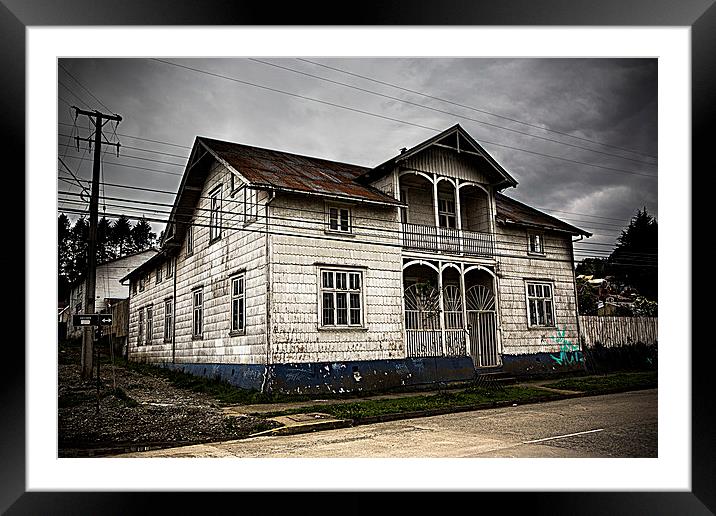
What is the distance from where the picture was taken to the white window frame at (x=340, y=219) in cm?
1185

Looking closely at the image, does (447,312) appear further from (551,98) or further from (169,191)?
(169,191)

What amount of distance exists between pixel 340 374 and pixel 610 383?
5.27 metres

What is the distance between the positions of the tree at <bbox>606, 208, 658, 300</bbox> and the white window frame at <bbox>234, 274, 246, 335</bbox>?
23.4 ft

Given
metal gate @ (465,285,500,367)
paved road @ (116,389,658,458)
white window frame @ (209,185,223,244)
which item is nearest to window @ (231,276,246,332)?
white window frame @ (209,185,223,244)

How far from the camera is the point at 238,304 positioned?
1196cm

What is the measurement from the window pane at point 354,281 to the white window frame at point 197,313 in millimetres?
3330

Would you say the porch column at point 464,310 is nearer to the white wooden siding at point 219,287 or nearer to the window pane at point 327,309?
the window pane at point 327,309

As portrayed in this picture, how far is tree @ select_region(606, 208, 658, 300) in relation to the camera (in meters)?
11.8

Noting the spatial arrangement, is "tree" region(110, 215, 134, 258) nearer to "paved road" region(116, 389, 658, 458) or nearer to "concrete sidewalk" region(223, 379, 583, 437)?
"concrete sidewalk" region(223, 379, 583, 437)

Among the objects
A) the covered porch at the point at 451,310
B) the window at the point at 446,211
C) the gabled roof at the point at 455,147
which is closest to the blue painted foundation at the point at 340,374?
the covered porch at the point at 451,310

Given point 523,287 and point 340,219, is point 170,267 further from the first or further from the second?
point 523,287

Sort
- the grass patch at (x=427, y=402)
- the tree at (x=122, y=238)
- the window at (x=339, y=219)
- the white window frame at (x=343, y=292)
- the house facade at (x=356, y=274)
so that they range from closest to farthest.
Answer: the grass patch at (x=427, y=402) < the house facade at (x=356, y=274) < the white window frame at (x=343, y=292) < the window at (x=339, y=219) < the tree at (x=122, y=238)

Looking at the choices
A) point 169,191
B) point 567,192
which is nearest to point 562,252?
point 567,192

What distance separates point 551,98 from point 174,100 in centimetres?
650
